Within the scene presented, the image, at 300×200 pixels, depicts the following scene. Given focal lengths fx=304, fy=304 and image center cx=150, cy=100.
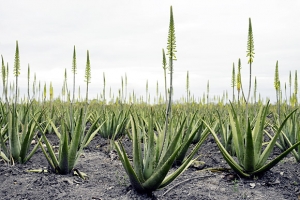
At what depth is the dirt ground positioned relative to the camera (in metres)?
3.35

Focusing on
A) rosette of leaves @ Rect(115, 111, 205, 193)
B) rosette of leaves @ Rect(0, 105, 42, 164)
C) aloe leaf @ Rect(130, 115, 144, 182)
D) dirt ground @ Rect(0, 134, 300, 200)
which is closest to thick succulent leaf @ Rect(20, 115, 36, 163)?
rosette of leaves @ Rect(0, 105, 42, 164)

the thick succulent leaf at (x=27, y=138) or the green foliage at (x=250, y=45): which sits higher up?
the green foliage at (x=250, y=45)

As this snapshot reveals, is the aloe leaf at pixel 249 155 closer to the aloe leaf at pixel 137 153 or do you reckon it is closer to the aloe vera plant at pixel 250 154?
the aloe vera plant at pixel 250 154

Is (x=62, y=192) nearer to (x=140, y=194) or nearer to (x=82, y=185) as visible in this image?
(x=82, y=185)

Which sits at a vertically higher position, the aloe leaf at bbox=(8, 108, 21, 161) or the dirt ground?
the aloe leaf at bbox=(8, 108, 21, 161)

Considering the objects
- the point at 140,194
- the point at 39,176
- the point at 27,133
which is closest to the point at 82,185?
the point at 39,176

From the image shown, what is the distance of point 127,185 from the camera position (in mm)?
3598

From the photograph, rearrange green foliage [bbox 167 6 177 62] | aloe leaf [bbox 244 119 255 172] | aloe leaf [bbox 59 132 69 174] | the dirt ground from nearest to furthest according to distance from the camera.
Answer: green foliage [bbox 167 6 177 62] < the dirt ground < aloe leaf [bbox 244 119 255 172] < aloe leaf [bbox 59 132 69 174]

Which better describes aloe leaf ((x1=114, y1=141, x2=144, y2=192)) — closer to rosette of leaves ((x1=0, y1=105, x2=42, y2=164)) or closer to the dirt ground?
the dirt ground

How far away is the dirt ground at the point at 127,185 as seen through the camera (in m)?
3.35

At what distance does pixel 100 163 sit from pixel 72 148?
3.36 ft

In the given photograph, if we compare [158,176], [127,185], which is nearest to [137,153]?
[158,176]

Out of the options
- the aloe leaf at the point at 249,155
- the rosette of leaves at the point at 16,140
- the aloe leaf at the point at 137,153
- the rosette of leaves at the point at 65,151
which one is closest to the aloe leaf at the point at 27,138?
the rosette of leaves at the point at 16,140

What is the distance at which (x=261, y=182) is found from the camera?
12.1 feet
